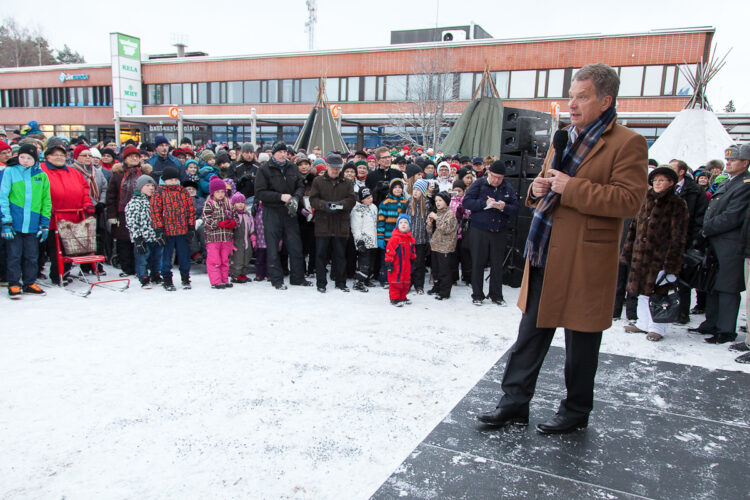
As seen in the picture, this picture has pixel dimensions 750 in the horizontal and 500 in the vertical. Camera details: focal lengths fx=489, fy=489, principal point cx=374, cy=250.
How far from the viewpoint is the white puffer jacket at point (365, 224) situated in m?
7.52

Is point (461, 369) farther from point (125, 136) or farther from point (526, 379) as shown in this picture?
point (125, 136)

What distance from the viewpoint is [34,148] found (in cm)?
638

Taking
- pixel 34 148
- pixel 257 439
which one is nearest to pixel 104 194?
pixel 34 148

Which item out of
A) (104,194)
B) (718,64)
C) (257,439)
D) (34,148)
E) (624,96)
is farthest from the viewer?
(624,96)

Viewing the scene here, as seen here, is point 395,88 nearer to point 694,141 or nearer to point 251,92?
point 251,92

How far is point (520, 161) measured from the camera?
7.85 metres

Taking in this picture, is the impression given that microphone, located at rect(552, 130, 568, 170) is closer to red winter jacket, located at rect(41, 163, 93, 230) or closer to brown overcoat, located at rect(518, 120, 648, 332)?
brown overcoat, located at rect(518, 120, 648, 332)

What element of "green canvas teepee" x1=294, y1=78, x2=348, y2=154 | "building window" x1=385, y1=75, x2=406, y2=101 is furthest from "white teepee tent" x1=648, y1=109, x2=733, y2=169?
"building window" x1=385, y1=75, x2=406, y2=101

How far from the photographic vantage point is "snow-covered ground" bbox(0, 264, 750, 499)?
2.73 meters

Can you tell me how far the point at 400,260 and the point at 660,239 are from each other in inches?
122

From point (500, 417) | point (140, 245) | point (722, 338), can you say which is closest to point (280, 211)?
point (140, 245)

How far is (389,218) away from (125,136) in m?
36.8

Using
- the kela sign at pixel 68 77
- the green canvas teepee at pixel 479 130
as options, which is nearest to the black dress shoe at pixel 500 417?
the green canvas teepee at pixel 479 130

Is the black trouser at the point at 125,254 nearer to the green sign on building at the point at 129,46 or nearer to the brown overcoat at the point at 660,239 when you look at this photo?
the brown overcoat at the point at 660,239
